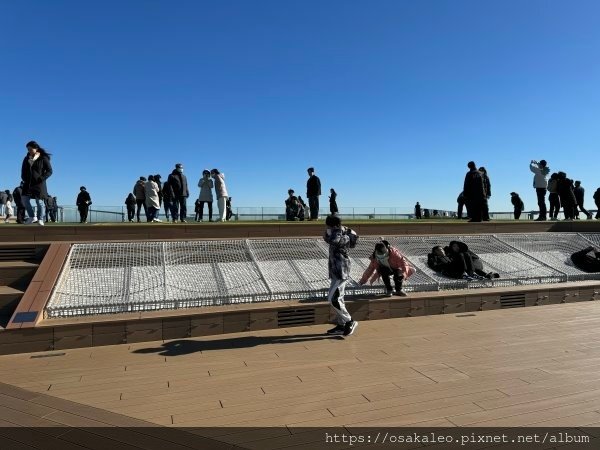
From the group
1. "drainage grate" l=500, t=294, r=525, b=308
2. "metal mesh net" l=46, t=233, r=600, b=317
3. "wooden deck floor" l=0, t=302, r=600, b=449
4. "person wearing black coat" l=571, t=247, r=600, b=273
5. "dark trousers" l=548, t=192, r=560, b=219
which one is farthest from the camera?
"dark trousers" l=548, t=192, r=560, b=219

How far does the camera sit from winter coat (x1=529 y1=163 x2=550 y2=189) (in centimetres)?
1512

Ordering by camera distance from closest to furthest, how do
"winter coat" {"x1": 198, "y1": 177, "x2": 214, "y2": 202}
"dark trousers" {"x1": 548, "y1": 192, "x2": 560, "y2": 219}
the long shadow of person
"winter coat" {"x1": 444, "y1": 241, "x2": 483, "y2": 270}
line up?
the long shadow of person → "winter coat" {"x1": 444, "y1": 241, "x2": 483, "y2": 270} → "winter coat" {"x1": 198, "y1": 177, "x2": 214, "y2": 202} → "dark trousers" {"x1": 548, "y1": 192, "x2": 560, "y2": 219}

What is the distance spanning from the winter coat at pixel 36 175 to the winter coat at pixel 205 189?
193 inches

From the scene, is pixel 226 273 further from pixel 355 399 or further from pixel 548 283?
pixel 548 283

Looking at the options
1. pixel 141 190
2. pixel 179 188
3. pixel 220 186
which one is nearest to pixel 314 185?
pixel 220 186

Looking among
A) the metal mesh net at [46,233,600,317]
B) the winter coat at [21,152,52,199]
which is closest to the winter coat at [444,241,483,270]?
the metal mesh net at [46,233,600,317]

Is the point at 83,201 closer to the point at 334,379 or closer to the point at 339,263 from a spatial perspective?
the point at 339,263

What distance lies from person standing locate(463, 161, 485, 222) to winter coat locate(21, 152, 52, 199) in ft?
39.3

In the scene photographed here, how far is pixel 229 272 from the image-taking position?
771 cm

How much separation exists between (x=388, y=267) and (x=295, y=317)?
2081 mm

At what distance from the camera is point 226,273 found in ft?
25.2

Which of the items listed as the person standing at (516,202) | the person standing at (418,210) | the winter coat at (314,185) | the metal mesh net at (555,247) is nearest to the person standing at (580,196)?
the person standing at (516,202)

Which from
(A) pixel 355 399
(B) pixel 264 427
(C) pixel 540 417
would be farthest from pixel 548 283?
(B) pixel 264 427

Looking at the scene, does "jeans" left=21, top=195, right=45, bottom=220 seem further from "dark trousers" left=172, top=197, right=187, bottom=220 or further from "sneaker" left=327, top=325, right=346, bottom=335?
"sneaker" left=327, top=325, right=346, bottom=335
